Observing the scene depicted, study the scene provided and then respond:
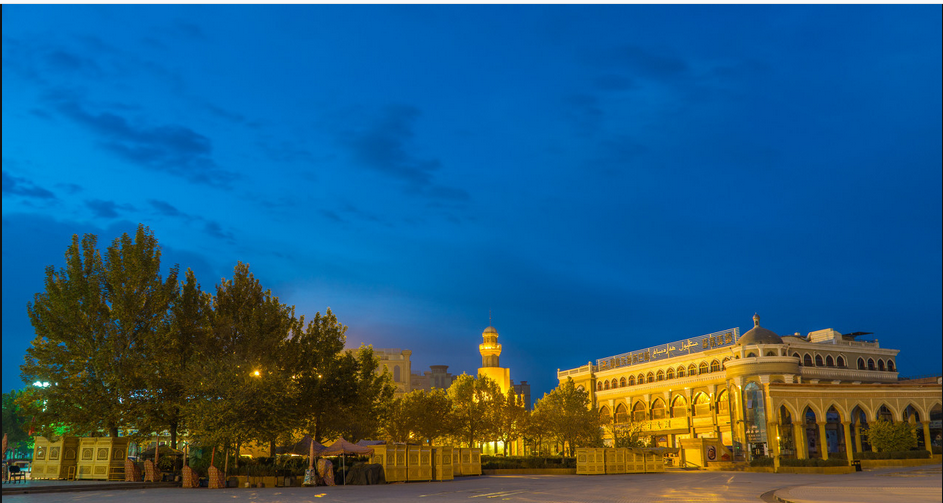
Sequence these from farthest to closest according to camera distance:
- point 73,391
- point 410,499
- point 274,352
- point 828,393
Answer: point 828,393 < point 274,352 < point 73,391 < point 410,499

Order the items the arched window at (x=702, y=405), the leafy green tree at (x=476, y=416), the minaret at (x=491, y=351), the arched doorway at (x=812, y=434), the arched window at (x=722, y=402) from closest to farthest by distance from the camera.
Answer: the leafy green tree at (x=476, y=416) < the arched doorway at (x=812, y=434) < the arched window at (x=722, y=402) < the arched window at (x=702, y=405) < the minaret at (x=491, y=351)

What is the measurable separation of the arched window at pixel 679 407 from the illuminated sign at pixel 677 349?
6.05 meters

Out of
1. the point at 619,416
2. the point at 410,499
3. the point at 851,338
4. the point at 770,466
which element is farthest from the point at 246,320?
the point at 851,338

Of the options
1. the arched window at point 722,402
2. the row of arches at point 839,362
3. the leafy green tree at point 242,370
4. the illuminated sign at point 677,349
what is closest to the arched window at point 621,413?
the illuminated sign at point 677,349

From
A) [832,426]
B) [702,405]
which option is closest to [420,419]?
[702,405]

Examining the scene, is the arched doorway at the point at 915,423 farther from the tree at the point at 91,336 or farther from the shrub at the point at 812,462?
the tree at the point at 91,336

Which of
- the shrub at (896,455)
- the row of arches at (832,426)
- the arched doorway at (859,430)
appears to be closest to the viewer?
the shrub at (896,455)

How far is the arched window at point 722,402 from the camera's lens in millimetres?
81231

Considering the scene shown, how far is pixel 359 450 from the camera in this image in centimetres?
3856

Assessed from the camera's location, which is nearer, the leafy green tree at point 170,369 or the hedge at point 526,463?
the leafy green tree at point 170,369

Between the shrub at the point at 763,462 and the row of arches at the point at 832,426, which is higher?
the row of arches at the point at 832,426

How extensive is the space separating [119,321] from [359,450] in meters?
14.9

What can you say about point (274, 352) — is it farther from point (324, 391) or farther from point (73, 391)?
point (73, 391)

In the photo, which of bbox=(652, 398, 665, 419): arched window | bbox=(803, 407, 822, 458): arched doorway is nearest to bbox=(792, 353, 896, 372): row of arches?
bbox=(803, 407, 822, 458): arched doorway
